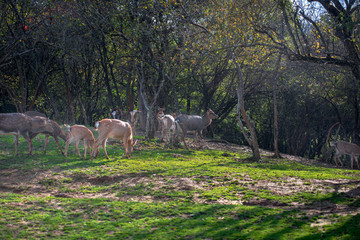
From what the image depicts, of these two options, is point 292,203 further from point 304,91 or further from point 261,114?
point 261,114

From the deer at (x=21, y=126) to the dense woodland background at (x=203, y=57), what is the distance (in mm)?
6739

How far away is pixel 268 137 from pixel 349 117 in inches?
270

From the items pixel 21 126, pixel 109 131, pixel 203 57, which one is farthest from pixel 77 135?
pixel 203 57

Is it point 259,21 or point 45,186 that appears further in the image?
point 259,21

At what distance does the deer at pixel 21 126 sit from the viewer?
49.2ft

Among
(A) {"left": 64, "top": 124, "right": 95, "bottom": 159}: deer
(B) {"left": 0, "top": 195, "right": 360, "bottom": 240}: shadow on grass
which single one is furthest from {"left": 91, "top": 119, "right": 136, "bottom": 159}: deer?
(B) {"left": 0, "top": 195, "right": 360, "bottom": 240}: shadow on grass

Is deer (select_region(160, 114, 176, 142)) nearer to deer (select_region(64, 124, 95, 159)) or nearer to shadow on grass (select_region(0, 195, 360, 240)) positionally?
deer (select_region(64, 124, 95, 159))

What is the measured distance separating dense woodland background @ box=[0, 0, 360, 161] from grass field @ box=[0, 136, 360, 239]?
444cm

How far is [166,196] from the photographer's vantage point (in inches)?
424

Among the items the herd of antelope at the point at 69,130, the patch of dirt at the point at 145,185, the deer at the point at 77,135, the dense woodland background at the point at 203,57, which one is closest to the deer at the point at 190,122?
the dense woodland background at the point at 203,57

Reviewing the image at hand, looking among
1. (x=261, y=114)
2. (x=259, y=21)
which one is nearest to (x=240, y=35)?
(x=259, y=21)

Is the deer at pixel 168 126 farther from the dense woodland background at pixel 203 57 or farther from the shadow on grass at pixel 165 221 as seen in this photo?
the shadow on grass at pixel 165 221

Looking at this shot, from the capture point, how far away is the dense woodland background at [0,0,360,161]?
16828 millimetres

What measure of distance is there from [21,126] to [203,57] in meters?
8.28
